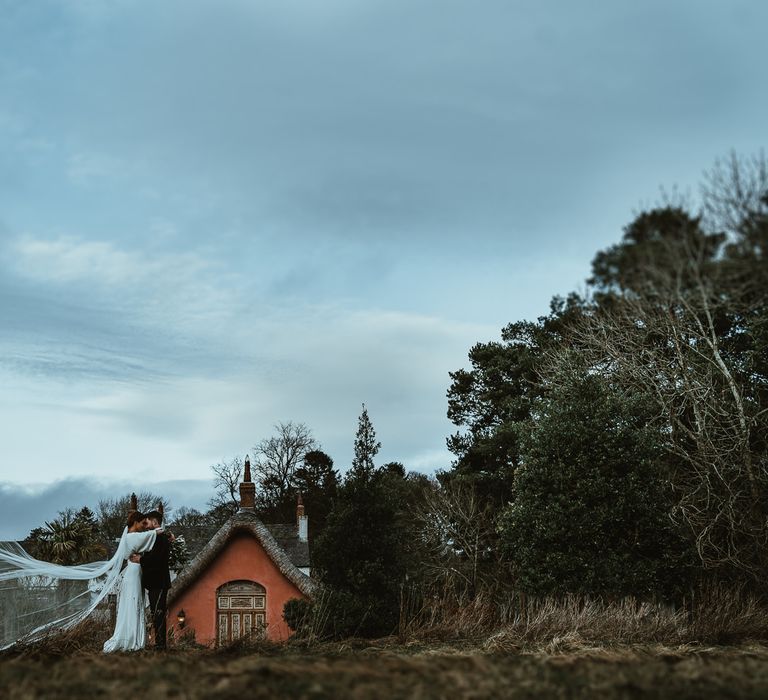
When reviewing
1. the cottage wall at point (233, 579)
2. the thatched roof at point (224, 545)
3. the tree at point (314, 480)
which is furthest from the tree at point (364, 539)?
the tree at point (314, 480)

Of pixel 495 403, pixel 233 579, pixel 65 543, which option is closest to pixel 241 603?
pixel 233 579

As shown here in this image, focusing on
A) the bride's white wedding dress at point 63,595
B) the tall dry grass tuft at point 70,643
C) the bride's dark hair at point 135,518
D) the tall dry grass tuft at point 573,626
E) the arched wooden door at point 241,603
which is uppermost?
the bride's dark hair at point 135,518

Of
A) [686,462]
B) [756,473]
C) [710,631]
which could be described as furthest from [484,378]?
[710,631]

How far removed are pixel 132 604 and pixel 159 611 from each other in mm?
461

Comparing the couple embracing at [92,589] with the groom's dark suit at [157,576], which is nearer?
the couple embracing at [92,589]

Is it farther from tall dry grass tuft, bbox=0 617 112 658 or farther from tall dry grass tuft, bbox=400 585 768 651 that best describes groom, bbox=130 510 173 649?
tall dry grass tuft, bbox=400 585 768 651

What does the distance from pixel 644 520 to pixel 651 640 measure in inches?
337

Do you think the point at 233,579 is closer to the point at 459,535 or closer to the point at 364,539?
the point at 459,535

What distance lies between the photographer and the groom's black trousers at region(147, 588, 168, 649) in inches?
397

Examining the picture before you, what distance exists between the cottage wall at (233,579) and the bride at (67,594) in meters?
24.9

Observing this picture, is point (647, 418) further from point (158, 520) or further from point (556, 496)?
point (158, 520)

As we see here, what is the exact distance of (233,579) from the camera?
114ft

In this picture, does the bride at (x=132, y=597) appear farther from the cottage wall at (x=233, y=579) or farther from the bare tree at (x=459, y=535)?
the bare tree at (x=459, y=535)

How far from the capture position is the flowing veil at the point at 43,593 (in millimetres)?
9664
